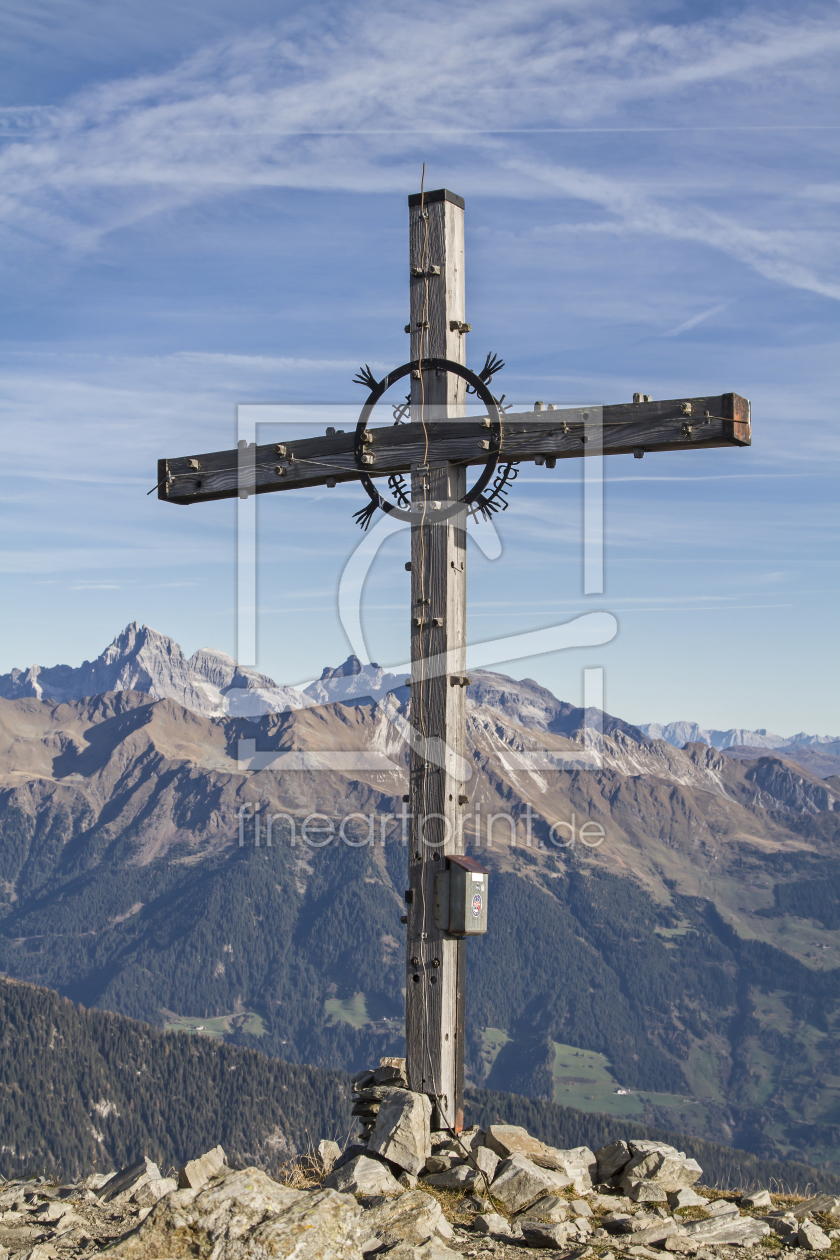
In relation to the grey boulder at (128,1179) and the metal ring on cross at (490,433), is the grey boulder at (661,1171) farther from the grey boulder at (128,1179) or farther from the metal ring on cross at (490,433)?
the metal ring on cross at (490,433)

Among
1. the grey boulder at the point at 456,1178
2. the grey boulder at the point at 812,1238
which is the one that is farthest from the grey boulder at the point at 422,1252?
the grey boulder at the point at 812,1238

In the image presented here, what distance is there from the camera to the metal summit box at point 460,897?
39.4ft

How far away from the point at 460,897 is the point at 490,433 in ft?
15.7

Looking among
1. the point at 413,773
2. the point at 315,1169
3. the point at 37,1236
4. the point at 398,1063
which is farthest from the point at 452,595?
the point at 37,1236

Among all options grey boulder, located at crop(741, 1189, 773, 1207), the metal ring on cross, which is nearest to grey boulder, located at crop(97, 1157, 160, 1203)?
grey boulder, located at crop(741, 1189, 773, 1207)

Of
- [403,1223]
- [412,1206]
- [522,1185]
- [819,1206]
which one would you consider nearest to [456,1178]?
[522,1185]

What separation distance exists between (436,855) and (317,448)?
4.66 metres

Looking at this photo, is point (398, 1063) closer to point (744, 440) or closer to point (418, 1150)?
point (418, 1150)

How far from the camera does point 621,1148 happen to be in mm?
11633

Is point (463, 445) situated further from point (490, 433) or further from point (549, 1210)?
point (549, 1210)

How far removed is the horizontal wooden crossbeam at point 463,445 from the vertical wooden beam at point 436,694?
A: 12.4 inches

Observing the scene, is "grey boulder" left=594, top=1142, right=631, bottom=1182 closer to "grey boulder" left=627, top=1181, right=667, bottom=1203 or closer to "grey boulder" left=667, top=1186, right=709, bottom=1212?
"grey boulder" left=627, top=1181, right=667, bottom=1203

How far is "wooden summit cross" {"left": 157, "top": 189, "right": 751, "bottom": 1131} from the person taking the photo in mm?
12141

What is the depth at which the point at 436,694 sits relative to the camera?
12516 millimetres
